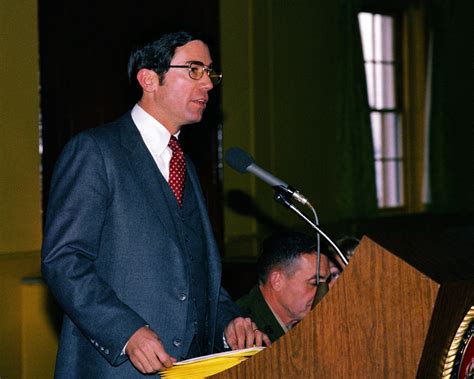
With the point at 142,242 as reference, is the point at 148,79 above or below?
above

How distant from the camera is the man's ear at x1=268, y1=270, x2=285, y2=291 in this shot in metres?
3.29

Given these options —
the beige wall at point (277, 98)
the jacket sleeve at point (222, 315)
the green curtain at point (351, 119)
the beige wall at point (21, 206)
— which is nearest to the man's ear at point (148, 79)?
the jacket sleeve at point (222, 315)

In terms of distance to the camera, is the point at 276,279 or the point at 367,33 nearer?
the point at 276,279

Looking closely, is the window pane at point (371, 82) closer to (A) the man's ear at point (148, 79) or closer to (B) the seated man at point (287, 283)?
(B) the seated man at point (287, 283)

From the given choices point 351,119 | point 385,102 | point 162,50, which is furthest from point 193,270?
point 385,102

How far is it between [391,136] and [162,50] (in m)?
6.96

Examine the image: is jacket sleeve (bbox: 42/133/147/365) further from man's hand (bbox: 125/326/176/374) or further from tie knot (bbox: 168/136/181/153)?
tie knot (bbox: 168/136/181/153)

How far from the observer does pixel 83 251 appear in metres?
2.05

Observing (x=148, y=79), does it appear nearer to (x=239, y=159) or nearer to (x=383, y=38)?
(x=239, y=159)

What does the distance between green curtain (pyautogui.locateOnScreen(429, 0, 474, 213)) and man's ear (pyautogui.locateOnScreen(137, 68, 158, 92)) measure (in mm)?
7112

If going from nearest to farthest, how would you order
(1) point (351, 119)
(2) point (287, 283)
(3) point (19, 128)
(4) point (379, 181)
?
1. (2) point (287, 283)
2. (3) point (19, 128)
3. (1) point (351, 119)
4. (4) point (379, 181)

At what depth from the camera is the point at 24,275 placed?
5.22 meters

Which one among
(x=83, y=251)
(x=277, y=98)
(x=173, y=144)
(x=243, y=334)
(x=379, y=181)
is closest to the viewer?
(x=83, y=251)

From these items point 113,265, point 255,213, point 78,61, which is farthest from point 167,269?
point 255,213
